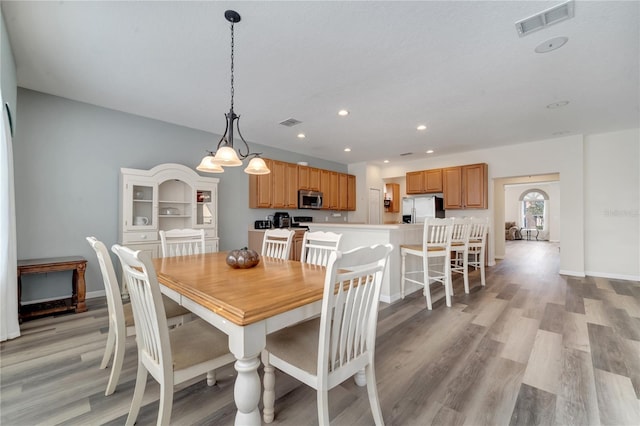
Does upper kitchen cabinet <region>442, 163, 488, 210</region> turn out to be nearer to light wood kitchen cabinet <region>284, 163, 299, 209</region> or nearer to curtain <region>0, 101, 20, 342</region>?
light wood kitchen cabinet <region>284, 163, 299, 209</region>

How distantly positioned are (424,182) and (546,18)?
4.74 m

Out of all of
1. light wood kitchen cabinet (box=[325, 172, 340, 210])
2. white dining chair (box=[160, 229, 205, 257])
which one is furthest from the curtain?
light wood kitchen cabinet (box=[325, 172, 340, 210])

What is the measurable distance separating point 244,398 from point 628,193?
6603 millimetres

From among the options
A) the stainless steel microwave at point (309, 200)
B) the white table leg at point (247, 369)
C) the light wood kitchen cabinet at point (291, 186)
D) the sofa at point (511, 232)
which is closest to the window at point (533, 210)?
the sofa at point (511, 232)

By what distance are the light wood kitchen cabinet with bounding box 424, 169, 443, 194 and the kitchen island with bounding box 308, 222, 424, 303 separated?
2777 mm

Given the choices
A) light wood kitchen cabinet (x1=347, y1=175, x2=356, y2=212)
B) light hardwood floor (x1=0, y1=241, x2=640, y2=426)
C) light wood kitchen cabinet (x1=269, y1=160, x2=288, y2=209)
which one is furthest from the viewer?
light wood kitchen cabinet (x1=347, y1=175, x2=356, y2=212)

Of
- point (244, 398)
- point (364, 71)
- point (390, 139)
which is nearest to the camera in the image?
point (244, 398)

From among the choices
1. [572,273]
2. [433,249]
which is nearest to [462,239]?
[433,249]

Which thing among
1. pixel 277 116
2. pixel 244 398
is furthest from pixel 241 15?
pixel 244 398

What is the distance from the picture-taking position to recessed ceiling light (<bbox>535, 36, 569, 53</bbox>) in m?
2.12

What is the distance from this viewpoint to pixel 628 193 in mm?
4477

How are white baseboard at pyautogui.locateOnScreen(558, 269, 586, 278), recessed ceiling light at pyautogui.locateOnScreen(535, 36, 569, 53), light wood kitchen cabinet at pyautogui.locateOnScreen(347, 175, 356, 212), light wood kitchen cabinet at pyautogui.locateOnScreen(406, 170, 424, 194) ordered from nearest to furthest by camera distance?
1. recessed ceiling light at pyautogui.locateOnScreen(535, 36, 569, 53)
2. white baseboard at pyautogui.locateOnScreen(558, 269, 586, 278)
3. light wood kitchen cabinet at pyautogui.locateOnScreen(406, 170, 424, 194)
4. light wood kitchen cabinet at pyautogui.locateOnScreen(347, 175, 356, 212)

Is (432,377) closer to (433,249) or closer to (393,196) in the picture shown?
(433,249)

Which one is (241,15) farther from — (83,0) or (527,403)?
(527,403)
